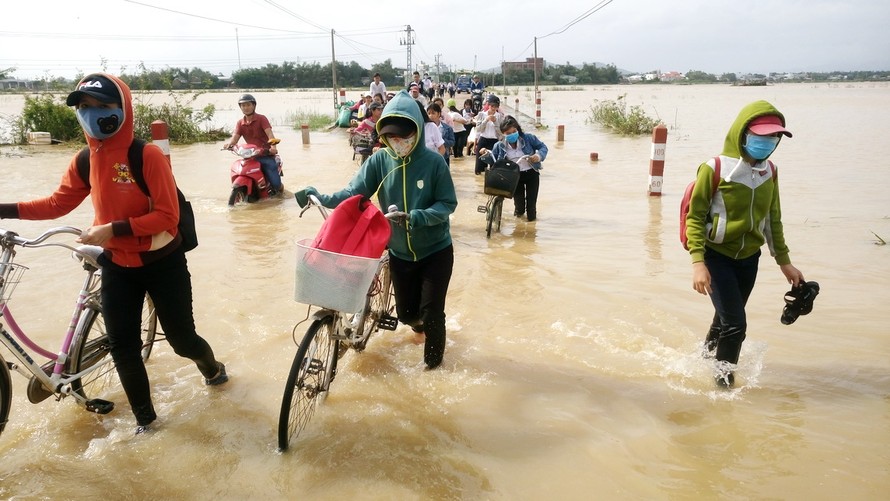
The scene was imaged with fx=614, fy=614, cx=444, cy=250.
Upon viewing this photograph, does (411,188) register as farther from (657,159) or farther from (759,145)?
(657,159)

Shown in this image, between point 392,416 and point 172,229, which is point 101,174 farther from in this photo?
point 392,416

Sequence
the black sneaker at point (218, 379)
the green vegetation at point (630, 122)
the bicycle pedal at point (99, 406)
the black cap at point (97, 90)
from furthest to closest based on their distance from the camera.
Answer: the green vegetation at point (630, 122), the black sneaker at point (218, 379), the bicycle pedal at point (99, 406), the black cap at point (97, 90)

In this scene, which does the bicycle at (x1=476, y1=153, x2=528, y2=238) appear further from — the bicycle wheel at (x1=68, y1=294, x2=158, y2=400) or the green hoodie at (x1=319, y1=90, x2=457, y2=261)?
the bicycle wheel at (x1=68, y1=294, x2=158, y2=400)

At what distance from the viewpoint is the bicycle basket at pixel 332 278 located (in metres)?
2.99

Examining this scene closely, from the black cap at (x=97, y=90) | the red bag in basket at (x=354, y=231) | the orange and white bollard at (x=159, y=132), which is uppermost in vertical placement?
the black cap at (x=97, y=90)


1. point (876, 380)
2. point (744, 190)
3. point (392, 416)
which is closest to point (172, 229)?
point (392, 416)

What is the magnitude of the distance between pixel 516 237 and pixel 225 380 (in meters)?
4.69

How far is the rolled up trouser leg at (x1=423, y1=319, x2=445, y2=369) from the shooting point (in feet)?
13.1

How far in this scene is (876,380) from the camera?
13.2 feet

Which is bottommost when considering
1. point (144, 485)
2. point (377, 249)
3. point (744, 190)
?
point (144, 485)

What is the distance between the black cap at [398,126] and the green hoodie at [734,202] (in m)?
1.64

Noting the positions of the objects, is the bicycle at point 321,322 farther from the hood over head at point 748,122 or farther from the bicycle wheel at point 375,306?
the hood over head at point 748,122

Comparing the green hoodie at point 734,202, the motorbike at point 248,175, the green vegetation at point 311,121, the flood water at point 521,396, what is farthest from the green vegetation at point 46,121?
the green hoodie at point 734,202

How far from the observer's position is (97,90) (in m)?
2.84
